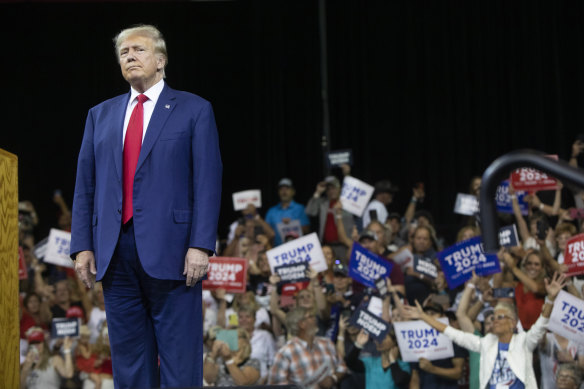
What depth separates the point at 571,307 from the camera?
5.55 metres

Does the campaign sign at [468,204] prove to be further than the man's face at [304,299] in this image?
Yes

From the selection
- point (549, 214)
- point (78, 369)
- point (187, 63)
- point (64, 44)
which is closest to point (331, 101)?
point (187, 63)

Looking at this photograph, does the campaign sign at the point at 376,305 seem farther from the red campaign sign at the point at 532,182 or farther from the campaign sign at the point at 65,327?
the campaign sign at the point at 65,327

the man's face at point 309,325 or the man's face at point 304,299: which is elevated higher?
the man's face at point 304,299

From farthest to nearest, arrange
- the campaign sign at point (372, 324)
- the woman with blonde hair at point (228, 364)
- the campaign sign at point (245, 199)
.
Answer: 1. the campaign sign at point (245, 199)
2. the woman with blonde hair at point (228, 364)
3. the campaign sign at point (372, 324)

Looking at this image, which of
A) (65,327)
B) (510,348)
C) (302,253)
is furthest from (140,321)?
(302,253)

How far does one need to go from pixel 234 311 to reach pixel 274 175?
432 centimetres

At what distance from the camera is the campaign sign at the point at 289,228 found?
834cm

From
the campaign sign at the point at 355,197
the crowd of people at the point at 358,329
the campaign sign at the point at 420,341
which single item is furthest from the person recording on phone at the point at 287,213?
the campaign sign at the point at 420,341

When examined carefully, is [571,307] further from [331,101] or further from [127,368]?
[331,101]

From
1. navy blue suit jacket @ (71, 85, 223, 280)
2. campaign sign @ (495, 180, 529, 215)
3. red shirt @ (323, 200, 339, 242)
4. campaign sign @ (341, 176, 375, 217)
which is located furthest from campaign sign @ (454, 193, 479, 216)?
navy blue suit jacket @ (71, 85, 223, 280)

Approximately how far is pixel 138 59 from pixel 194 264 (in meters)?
0.60

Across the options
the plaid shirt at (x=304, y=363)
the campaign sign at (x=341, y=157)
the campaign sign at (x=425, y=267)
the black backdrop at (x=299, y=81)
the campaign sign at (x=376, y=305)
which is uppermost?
the black backdrop at (x=299, y=81)

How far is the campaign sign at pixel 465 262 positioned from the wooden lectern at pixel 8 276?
436 centimetres
